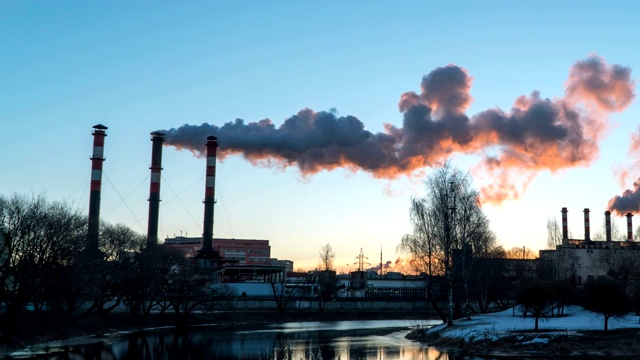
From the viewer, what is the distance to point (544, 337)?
45.4 m

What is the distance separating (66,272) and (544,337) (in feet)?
139

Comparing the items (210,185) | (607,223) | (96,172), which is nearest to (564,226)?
(607,223)

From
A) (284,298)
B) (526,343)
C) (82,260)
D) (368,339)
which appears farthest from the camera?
(284,298)

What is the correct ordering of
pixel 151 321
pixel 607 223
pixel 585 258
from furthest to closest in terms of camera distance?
pixel 607 223, pixel 585 258, pixel 151 321

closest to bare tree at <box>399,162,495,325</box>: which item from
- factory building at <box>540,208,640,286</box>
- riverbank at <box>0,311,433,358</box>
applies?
riverbank at <box>0,311,433,358</box>

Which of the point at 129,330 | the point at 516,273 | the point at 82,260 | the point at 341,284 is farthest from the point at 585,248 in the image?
the point at 82,260

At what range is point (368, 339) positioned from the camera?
6238 cm

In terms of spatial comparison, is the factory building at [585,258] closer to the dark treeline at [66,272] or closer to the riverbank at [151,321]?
the riverbank at [151,321]

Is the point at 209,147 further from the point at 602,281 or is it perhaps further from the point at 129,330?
the point at 602,281

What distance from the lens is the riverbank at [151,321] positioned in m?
59.8

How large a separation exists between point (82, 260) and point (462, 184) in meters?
38.4

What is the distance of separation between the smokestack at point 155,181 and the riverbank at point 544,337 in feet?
248

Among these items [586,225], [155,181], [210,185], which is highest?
[155,181]

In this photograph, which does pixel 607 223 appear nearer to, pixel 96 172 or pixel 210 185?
pixel 210 185
